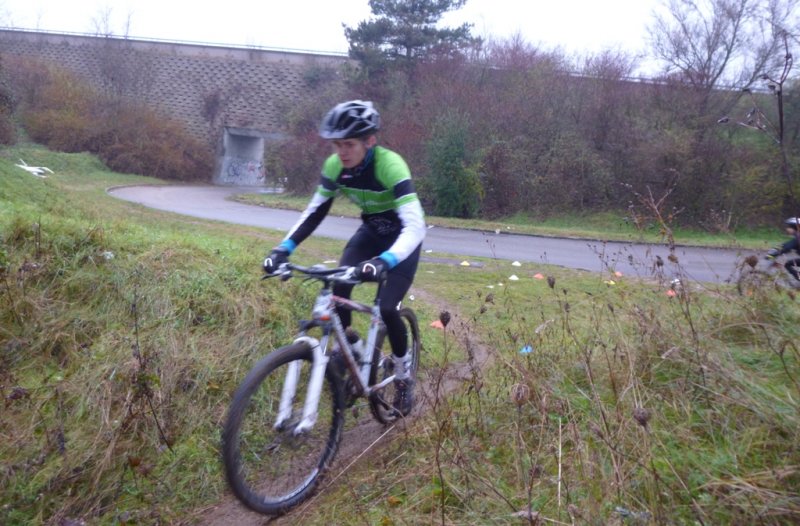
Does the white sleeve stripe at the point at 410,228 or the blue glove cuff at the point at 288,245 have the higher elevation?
the white sleeve stripe at the point at 410,228

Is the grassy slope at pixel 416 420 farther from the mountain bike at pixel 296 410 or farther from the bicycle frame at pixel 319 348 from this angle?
the bicycle frame at pixel 319 348

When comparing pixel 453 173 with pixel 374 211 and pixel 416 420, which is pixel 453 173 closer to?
pixel 374 211

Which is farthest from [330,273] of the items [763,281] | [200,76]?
[200,76]

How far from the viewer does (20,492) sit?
3.97 meters

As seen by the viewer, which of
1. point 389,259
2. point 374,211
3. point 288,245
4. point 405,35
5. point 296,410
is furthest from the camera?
point 405,35

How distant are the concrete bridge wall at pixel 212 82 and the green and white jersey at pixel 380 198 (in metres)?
39.2

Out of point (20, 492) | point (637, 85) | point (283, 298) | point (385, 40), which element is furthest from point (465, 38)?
point (20, 492)

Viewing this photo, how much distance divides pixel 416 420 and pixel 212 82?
44.7 m

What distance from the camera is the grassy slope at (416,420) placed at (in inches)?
120

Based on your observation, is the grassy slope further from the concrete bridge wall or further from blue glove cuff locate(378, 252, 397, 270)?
the concrete bridge wall

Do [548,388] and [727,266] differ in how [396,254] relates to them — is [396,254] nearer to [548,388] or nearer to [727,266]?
[548,388]

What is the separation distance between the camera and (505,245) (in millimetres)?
16406

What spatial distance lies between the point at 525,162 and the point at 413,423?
2406 cm

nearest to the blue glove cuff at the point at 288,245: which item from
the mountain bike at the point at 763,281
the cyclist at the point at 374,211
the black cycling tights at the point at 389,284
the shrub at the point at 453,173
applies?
the cyclist at the point at 374,211
